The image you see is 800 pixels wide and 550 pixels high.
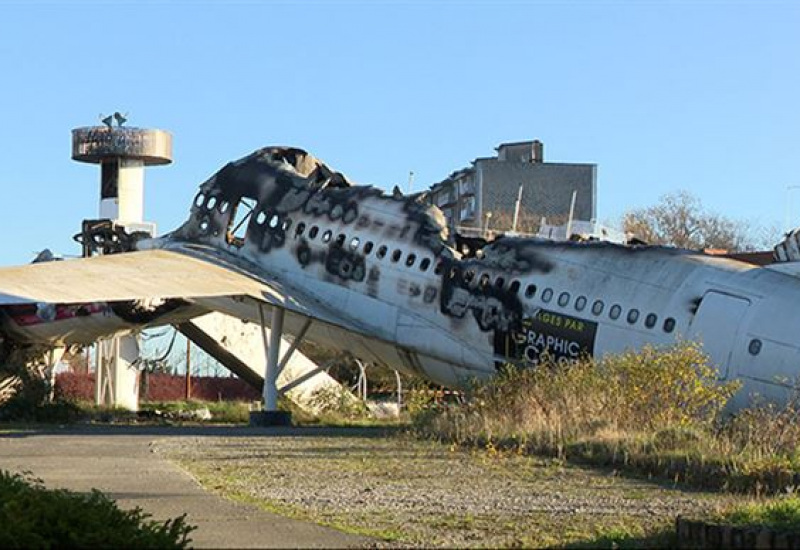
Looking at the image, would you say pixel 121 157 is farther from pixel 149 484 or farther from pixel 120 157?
pixel 149 484

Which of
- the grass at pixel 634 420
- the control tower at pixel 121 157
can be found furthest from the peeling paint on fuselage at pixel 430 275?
the control tower at pixel 121 157

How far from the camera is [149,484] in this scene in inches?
570

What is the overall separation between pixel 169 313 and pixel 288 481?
2483 cm

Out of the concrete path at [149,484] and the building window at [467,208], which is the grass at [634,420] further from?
the building window at [467,208]

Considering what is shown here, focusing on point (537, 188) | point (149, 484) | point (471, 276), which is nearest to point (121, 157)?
point (471, 276)

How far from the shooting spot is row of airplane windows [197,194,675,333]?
82.6ft

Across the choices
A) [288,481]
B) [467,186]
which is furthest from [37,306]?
[467,186]

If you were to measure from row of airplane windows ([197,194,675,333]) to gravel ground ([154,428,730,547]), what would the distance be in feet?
19.6

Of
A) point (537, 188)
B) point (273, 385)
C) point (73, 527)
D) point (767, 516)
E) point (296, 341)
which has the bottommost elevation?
point (767, 516)

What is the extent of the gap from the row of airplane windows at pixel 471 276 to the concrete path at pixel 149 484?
19.8ft

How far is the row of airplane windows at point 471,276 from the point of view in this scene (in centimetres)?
2517

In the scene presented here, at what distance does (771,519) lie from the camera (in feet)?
35.5

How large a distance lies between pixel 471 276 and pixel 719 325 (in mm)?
6414

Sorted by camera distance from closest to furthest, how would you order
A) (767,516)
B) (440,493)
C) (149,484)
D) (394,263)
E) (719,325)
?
(767,516) → (440,493) → (149,484) → (719,325) → (394,263)
